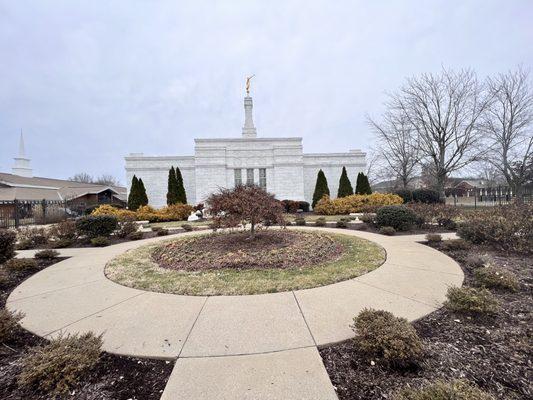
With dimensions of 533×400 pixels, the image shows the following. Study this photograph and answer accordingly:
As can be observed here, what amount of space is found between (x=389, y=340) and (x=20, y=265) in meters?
7.65

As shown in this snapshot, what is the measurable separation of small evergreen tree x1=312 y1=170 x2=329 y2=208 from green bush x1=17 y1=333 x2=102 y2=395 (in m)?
22.2

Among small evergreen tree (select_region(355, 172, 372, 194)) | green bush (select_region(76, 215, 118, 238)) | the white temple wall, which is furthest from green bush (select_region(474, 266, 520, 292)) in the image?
the white temple wall

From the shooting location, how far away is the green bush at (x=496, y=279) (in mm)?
3986

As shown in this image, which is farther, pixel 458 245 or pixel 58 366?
pixel 458 245

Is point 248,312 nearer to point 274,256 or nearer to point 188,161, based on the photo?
point 274,256

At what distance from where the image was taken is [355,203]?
63.1 ft

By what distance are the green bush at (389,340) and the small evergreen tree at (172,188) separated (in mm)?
21694

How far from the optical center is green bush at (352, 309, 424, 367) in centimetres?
231

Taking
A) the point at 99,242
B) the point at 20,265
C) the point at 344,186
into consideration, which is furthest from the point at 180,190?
the point at 20,265

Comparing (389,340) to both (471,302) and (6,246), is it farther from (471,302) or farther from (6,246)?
(6,246)

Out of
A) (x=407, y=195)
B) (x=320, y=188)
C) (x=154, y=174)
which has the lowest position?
(x=407, y=195)

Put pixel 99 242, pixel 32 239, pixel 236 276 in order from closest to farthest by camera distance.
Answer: pixel 236 276, pixel 99 242, pixel 32 239

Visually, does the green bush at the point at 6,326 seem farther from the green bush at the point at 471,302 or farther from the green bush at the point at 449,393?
the green bush at the point at 471,302

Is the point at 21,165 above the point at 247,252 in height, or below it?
above
